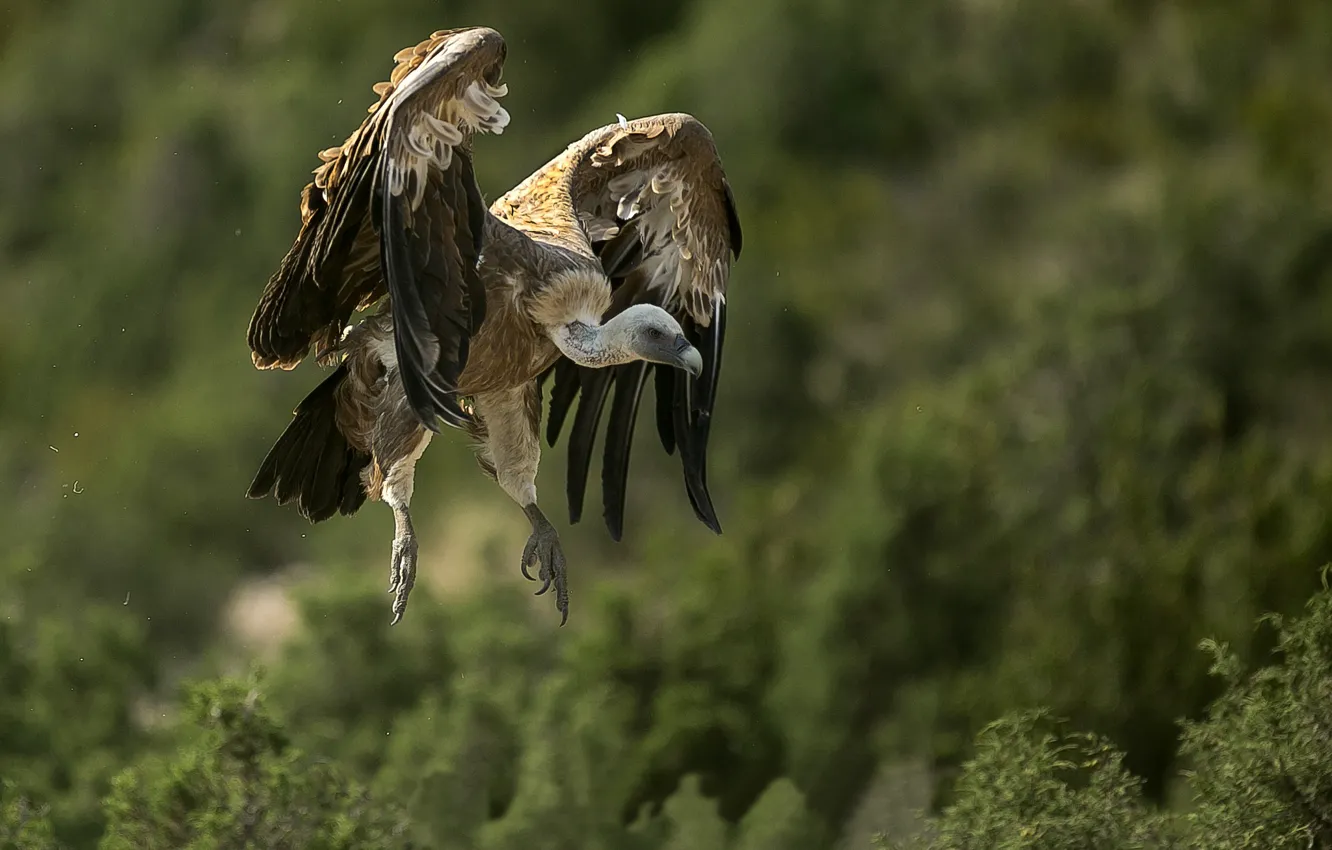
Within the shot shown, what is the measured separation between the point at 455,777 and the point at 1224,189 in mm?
17732

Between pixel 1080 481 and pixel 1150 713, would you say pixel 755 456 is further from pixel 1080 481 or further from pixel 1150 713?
pixel 1150 713

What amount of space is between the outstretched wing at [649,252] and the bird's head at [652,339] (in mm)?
676

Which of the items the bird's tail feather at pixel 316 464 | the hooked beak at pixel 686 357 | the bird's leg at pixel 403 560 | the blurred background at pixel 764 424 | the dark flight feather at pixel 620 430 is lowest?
the bird's leg at pixel 403 560

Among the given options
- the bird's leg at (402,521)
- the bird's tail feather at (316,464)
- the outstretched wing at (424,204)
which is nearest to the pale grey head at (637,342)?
the outstretched wing at (424,204)

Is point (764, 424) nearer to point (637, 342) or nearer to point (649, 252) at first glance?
point (649, 252)

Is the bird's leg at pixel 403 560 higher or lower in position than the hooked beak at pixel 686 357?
lower

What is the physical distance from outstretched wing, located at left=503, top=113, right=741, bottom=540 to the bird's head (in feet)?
2.22

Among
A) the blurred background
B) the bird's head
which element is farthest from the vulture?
the blurred background

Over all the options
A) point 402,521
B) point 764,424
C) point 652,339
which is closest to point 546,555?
point 402,521

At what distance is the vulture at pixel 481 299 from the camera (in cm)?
798

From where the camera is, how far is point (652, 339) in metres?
8.46

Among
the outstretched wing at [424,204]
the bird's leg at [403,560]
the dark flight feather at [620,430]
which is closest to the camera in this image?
the outstretched wing at [424,204]

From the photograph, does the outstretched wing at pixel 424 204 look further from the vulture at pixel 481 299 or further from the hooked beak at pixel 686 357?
the hooked beak at pixel 686 357

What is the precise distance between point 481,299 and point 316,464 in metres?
1.34
